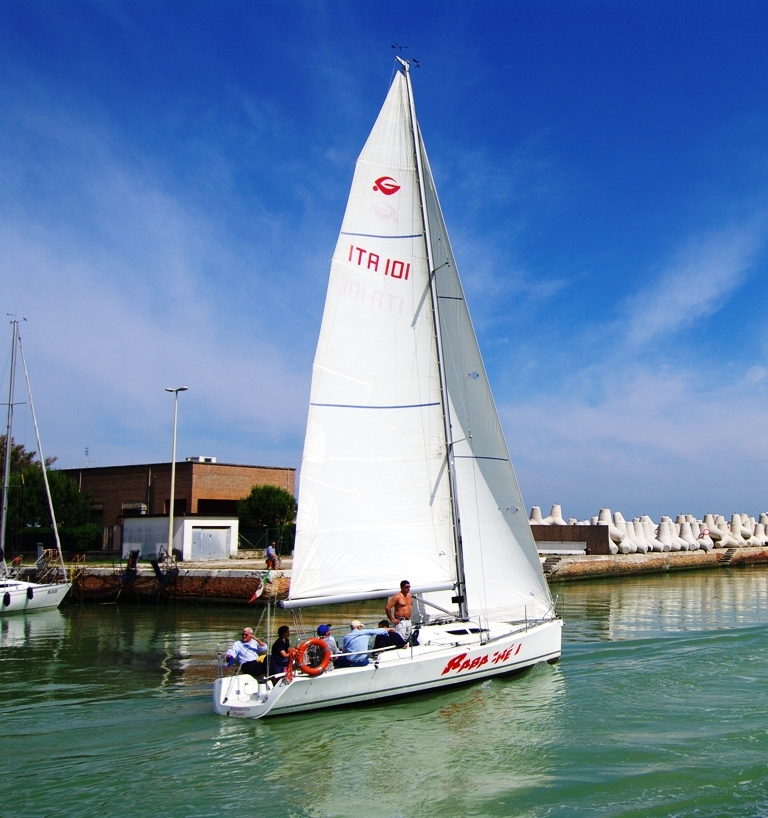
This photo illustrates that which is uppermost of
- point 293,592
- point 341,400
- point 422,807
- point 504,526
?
point 341,400

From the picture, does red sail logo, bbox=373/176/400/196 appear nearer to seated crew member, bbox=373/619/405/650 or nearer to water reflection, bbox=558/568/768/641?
seated crew member, bbox=373/619/405/650

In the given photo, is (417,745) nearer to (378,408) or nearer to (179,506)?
(378,408)

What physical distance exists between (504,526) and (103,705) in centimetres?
900

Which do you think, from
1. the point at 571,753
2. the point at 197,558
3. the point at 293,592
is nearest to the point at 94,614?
the point at 197,558

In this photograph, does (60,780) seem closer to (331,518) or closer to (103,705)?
(103,705)

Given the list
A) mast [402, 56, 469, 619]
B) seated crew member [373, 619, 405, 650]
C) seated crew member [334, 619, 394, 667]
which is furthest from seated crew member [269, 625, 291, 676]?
mast [402, 56, 469, 619]

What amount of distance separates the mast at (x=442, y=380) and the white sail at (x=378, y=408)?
14 cm

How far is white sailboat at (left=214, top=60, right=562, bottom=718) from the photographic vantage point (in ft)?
51.3

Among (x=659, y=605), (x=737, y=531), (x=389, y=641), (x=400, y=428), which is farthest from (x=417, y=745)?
(x=737, y=531)

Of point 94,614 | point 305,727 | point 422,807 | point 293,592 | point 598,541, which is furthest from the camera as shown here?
point 598,541

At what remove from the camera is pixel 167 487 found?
55781mm

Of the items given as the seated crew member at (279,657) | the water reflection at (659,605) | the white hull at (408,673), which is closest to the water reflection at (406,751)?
the white hull at (408,673)

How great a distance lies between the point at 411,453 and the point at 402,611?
3.30m

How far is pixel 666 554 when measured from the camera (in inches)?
2197
